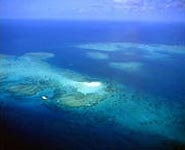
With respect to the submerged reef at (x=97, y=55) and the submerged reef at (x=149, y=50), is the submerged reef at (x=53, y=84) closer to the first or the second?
the submerged reef at (x=97, y=55)

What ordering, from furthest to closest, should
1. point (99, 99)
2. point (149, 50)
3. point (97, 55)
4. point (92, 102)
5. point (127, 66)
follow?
point (149, 50) < point (97, 55) < point (127, 66) < point (99, 99) < point (92, 102)

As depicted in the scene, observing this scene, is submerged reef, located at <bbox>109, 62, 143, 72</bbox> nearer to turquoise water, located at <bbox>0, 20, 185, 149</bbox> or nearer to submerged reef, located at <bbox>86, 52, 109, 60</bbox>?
turquoise water, located at <bbox>0, 20, 185, 149</bbox>

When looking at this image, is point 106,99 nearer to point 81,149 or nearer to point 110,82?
point 110,82

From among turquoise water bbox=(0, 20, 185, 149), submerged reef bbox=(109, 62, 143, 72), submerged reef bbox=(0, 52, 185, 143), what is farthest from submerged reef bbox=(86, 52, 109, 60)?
submerged reef bbox=(0, 52, 185, 143)

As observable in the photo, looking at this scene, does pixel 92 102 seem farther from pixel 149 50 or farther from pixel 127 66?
pixel 149 50

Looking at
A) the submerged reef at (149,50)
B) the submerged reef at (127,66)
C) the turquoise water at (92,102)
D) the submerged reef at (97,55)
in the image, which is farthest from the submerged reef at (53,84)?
the submerged reef at (149,50)

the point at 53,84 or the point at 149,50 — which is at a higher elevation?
the point at 149,50

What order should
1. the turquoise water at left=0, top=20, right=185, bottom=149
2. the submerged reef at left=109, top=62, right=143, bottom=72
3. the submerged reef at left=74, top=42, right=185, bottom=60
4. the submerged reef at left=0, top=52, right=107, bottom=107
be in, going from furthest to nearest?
the submerged reef at left=74, top=42, right=185, bottom=60 → the submerged reef at left=109, top=62, right=143, bottom=72 → the submerged reef at left=0, top=52, right=107, bottom=107 → the turquoise water at left=0, top=20, right=185, bottom=149

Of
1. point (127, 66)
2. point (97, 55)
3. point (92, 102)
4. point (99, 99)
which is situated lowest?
point (92, 102)

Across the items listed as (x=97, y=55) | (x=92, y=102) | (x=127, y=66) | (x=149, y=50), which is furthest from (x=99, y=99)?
(x=149, y=50)
